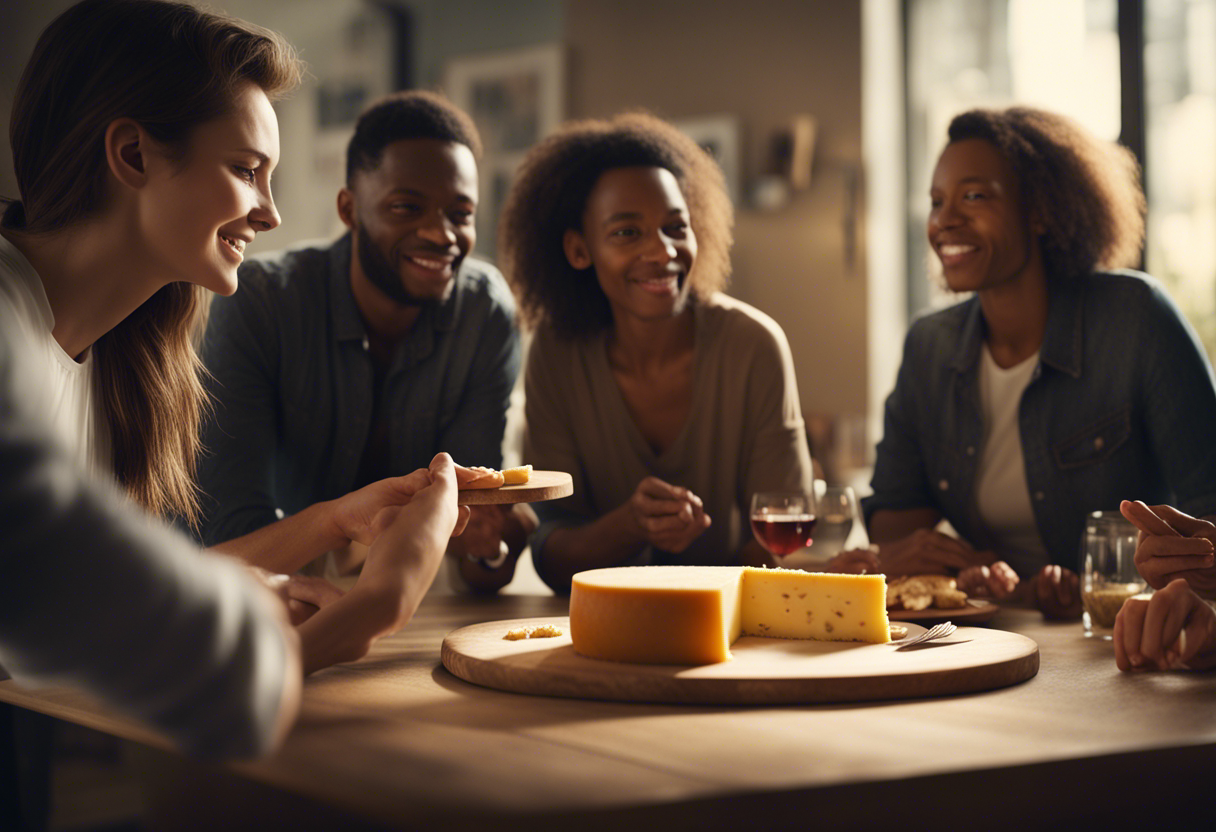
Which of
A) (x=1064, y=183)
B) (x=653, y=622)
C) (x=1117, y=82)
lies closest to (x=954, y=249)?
(x=1064, y=183)

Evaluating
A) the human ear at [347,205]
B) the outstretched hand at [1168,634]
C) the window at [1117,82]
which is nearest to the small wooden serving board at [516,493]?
the outstretched hand at [1168,634]

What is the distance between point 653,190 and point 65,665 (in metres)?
1.94

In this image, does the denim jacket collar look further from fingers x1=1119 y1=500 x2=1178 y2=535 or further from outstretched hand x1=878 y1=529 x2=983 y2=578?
fingers x1=1119 y1=500 x2=1178 y2=535

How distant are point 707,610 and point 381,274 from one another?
4.68 feet

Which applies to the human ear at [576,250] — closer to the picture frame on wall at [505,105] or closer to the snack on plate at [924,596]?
the snack on plate at [924,596]

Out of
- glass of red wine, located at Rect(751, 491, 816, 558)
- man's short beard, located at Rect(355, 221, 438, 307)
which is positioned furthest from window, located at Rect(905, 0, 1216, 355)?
glass of red wine, located at Rect(751, 491, 816, 558)

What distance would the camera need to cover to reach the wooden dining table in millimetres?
866

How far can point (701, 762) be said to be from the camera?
966 millimetres

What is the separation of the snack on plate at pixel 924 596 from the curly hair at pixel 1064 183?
3.78 ft

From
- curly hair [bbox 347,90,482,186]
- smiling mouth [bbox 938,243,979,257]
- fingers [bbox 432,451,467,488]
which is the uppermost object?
curly hair [bbox 347,90,482,186]

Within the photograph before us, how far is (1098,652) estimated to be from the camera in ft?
4.96

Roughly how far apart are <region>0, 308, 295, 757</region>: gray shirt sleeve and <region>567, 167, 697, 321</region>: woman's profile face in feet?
5.93

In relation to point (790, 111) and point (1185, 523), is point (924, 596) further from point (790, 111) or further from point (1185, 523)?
point (790, 111)

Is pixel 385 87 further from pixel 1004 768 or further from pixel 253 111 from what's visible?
pixel 1004 768
